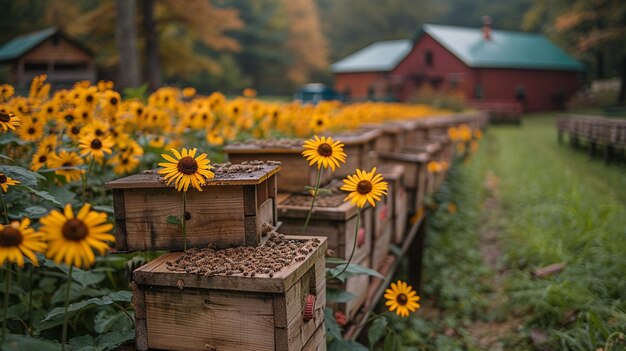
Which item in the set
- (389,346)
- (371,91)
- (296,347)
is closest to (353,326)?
(389,346)

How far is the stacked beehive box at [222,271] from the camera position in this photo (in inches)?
70.7

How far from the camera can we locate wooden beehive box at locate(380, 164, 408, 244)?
366cm

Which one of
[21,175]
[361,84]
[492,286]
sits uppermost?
[361,84]

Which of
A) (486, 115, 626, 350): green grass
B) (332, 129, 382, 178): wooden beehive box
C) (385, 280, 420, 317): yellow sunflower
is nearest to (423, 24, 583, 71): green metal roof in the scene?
(486, 115, 626, 350): green grass

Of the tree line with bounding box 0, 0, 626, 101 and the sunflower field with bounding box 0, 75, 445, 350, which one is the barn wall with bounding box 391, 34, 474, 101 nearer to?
the tree line with bounding box 0, 0, 626, 101

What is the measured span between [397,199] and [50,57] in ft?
62.4

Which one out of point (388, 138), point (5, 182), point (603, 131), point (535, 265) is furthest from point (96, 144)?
point (603, 131)

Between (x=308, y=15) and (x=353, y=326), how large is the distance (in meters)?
47.7

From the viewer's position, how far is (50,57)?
19391mm

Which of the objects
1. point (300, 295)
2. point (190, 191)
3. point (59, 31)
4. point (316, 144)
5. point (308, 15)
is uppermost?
point (308, 15)

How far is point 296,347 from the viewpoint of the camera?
1.88m

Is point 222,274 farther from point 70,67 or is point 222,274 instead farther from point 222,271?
point 70,67

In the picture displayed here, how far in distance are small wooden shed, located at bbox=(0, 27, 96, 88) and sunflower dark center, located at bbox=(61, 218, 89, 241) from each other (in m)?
16.7

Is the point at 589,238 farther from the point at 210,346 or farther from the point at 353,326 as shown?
the point at 210,346
